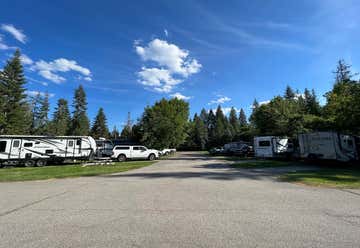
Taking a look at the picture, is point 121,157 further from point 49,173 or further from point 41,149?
point 49,173

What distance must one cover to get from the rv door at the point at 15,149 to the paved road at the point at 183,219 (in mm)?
16321

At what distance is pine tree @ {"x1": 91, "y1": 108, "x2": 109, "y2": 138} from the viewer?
251 ft

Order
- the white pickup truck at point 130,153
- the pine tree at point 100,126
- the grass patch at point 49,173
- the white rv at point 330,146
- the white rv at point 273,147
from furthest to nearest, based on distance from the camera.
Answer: the pine tree at point 100,126 → the white pickup truck at point 130,153 → the white rv at point 273,147 → the white rv at point 330,146 → the grass patch at point 49,173

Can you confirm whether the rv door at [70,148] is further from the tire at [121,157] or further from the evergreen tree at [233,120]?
the evergreen tree at [233,120]

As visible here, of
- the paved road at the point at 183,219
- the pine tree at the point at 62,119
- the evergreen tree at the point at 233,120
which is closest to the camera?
the paved road at the point at 183,219

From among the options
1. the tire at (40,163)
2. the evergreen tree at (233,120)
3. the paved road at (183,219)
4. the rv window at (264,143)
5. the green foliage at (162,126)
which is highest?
the evergreen tree at (233,120)

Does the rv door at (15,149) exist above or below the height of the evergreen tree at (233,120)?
below

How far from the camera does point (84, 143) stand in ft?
75.3

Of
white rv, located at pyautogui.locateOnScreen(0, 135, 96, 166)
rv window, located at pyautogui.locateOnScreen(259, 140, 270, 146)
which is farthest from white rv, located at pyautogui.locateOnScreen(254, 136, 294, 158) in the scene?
white rv, located at pyautogui.locateOnScreen(0, 135, 96, 166)

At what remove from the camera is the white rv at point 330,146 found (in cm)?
1700

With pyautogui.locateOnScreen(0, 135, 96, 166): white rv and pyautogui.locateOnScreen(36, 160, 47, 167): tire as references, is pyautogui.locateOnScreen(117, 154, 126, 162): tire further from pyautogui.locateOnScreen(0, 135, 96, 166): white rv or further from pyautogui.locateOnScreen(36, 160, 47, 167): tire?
pyautogui.locateOnScreen(36, 160, 47, 167): tire

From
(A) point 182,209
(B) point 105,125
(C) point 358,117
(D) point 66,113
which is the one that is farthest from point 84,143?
(B) point 105,125

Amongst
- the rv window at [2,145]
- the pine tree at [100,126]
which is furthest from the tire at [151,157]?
the pine tree at [100,126]

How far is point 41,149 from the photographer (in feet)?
70.8
